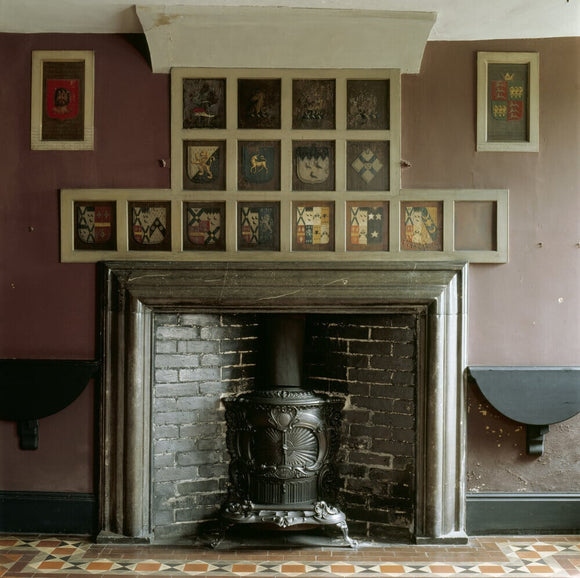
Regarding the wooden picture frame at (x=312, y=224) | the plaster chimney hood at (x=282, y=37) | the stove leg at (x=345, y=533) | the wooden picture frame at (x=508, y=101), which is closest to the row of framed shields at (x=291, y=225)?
the wooden picture frame at (x=312, y=224)

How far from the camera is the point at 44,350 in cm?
371

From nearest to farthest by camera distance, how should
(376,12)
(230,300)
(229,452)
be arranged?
(376,12) < (230,300) < (229,452)

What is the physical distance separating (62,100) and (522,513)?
3.36 metres

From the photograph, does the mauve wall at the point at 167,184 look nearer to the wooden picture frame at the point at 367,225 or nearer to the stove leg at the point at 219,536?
the wooden picture frame at the point at 367,225

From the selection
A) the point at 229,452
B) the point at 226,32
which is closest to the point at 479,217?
the point at 226,32

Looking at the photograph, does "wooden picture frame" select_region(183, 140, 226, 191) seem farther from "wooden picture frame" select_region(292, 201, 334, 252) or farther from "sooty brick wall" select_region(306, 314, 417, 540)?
"sooty brick wall" select_region(306, 314, 417, 540)

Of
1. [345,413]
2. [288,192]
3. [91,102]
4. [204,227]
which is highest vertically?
[91,102]

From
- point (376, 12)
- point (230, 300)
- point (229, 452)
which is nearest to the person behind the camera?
point (376, 12)

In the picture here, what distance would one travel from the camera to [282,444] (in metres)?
3.79

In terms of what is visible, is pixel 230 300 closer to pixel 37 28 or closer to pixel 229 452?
pixel 229 452

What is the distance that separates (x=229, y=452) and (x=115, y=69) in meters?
2.23

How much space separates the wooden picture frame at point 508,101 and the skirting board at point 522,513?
1896mm

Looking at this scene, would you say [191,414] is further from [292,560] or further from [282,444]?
[292,560]

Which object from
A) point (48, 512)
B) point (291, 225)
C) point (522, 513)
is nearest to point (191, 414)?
point (48, 512)
